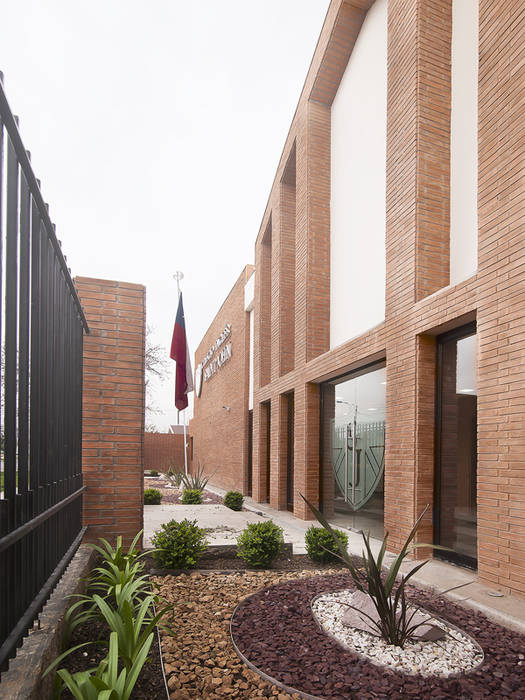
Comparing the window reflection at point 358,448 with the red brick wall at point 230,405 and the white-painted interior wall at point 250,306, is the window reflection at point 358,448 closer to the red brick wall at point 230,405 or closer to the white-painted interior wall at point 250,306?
the white-painted interior wall at point 250,306

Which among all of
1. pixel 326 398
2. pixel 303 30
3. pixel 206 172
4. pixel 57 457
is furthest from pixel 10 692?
pixel 206 172

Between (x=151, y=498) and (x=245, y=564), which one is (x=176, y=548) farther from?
(x=151, y=498)

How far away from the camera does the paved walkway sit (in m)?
3.84

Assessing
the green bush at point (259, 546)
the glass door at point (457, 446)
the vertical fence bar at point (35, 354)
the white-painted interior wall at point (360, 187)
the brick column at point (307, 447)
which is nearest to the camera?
the vertical fence bar at point (35, 354)

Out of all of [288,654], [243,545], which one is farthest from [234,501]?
[288,654]

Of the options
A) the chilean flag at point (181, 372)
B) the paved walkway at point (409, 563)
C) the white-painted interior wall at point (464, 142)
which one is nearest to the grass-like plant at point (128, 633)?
the paved walkway at point (409, 563)

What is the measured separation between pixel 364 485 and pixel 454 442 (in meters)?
2.45

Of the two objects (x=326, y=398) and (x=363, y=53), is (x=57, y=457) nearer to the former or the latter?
(x=326, y=398)

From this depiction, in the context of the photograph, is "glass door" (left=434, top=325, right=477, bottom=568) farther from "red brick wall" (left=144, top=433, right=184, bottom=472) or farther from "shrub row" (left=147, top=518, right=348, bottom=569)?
"red brick wall" (left=144, top=433, right=184, bottom=472)

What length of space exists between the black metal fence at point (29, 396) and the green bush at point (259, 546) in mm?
2157

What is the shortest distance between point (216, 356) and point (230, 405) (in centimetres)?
394

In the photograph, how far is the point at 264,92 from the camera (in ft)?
58.6

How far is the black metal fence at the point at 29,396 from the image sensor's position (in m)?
1.83

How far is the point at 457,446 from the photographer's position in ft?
19.1
